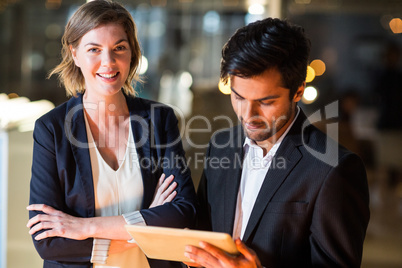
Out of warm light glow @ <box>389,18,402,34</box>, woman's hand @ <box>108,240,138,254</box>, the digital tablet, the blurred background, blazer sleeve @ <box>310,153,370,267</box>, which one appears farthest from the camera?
warm light glow @ <box>389,18,402,34</box>

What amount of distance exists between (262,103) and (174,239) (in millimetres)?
567

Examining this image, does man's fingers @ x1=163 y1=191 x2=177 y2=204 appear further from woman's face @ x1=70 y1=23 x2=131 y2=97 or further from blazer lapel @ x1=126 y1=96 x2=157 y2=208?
woman's face @ x1=70 y1=23 x2=131 y2=97

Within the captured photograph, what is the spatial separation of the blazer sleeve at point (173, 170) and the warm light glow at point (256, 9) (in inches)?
109

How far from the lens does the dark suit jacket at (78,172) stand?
1.62 m

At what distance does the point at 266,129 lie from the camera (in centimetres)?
157

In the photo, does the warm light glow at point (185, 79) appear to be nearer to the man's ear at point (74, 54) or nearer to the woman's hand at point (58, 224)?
the man's ear at point (74, 54)

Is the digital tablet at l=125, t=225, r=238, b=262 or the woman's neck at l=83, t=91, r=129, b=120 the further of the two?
the woman's neck at l=83, t=91, r=129, b=120

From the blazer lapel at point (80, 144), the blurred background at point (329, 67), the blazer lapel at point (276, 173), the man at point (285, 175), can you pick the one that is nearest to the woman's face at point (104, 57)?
the blazer lapel at point (80, 144)

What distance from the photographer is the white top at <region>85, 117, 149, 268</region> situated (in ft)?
5.47

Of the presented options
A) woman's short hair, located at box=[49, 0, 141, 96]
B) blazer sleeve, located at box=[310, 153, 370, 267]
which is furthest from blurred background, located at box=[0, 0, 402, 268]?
blazer sleeve, located at box=[310, 153, 370, 267]

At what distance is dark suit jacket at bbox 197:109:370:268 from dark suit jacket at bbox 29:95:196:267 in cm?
20

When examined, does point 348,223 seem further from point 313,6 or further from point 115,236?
point 313,6

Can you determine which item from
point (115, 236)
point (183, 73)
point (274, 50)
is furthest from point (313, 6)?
point (115, 236)

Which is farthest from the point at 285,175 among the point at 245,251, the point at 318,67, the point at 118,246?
the point at 318,67
